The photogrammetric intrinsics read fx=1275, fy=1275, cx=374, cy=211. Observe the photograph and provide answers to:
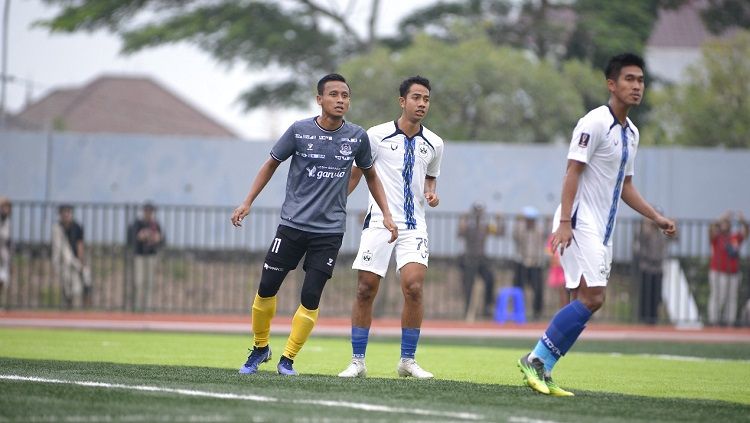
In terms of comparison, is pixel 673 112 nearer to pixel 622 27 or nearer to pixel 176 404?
pixel 622 27

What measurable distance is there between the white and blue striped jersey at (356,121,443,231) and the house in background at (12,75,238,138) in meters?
61.0

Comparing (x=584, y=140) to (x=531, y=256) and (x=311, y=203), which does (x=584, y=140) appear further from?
(x=531, y=256)

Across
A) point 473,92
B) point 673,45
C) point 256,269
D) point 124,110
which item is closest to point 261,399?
point 256,269

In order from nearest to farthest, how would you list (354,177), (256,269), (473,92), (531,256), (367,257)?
(367,257) < (354,177) < (531,256) < (256,269) < (473,92)

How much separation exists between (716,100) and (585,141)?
26.6 m

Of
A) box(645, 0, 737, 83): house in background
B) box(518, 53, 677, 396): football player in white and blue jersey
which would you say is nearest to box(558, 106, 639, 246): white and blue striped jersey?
box(518, 53, 677, 396): football player in white and blue jersey

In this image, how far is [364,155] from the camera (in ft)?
32.9

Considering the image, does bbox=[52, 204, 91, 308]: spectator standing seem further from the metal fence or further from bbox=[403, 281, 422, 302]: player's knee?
bbox=[403, 281, 422, 302]: player's knee

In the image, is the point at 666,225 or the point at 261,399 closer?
the point at 261,399

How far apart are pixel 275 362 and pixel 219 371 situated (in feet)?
7.64

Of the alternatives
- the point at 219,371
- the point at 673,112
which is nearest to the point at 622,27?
the point at 673,112

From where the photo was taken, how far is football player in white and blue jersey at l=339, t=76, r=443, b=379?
33.7 ft

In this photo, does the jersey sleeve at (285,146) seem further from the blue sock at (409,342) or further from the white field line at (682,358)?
the white field line at (682,358)

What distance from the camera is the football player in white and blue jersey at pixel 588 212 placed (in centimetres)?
876
